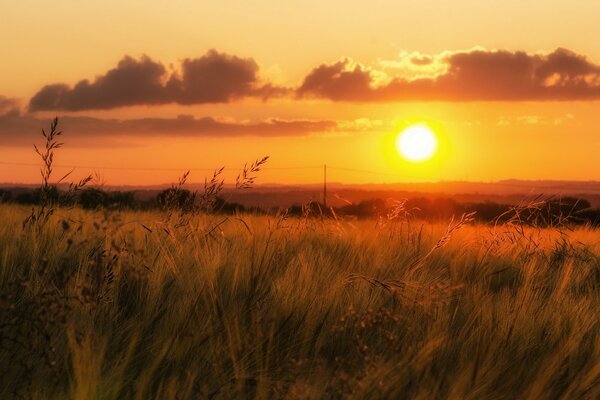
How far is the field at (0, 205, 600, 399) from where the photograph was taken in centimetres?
225

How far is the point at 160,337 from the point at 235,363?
0.42 metres

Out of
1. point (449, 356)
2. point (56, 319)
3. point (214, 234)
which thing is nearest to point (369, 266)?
point (214, 234)

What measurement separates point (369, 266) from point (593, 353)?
1577 millimetres

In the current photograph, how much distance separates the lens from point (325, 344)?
276cm

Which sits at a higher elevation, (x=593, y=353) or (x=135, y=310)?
(x=135, y=310)

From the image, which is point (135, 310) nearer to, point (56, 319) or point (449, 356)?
point (56, 319)

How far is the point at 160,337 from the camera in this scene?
2.62m

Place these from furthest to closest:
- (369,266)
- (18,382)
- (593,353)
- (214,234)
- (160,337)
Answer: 1. (214,234)
2. (369,266)
3. (593,353)
4. (160,337)
5. (18,382)

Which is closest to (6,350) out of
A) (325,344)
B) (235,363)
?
(235,363)

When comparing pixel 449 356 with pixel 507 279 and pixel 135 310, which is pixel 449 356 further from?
pixel 507 279

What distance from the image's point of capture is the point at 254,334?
8.35 ft

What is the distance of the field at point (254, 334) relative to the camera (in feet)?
7.39

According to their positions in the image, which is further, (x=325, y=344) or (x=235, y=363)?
(x=325, y=344)

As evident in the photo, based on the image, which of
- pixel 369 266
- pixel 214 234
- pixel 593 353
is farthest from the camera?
pixel 214 234
